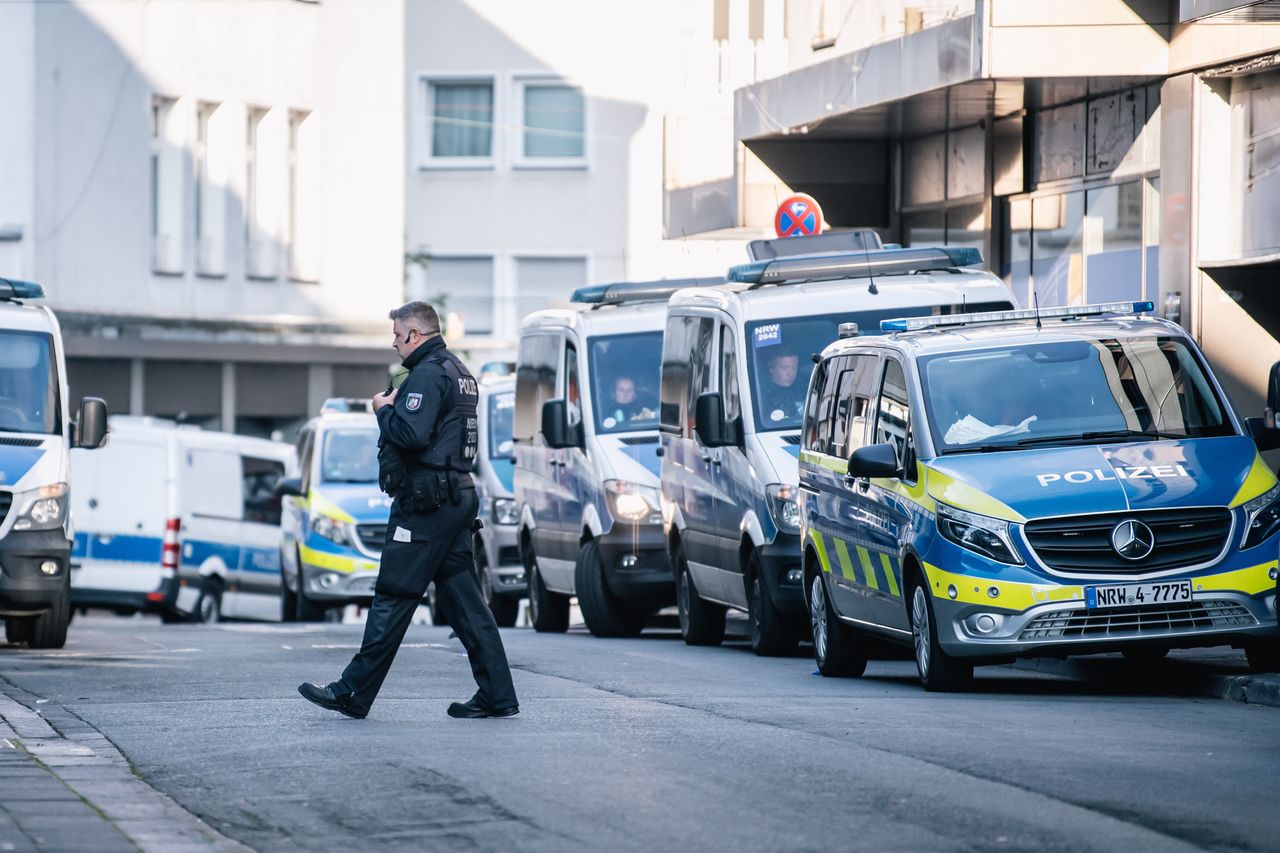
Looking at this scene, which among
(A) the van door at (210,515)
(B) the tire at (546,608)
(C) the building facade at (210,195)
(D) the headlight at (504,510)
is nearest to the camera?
(B) the tire at (546,608)

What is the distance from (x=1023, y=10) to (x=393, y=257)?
25.6 metres

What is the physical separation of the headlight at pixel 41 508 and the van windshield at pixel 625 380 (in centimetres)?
431

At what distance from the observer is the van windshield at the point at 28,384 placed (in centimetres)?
1792

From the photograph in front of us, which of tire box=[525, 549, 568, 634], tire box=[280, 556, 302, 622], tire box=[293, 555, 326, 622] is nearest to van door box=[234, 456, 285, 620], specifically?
tire box=[280, 556, 302, 622]

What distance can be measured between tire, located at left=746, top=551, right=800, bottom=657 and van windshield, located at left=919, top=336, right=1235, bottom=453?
3287 mm

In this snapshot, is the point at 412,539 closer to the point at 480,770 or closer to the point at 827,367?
the point at 480,770

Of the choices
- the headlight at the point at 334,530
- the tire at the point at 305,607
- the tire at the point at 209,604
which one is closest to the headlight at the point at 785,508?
the headlight at the point at 334,530

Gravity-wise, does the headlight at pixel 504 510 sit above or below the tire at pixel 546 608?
above

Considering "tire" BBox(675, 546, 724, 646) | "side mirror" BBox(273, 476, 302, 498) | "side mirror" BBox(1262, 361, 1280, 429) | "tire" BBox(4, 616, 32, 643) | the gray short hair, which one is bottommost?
"tire" BBox(4, 616, 32, 643)

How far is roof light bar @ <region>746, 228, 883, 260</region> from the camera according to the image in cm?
1956

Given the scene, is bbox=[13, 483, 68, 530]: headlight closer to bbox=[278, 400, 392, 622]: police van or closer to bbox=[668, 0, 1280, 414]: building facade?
bbox=[668, 0, 1280, 414]: building facade

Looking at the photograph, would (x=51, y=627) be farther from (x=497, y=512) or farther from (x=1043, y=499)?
(x=1043, y=499)

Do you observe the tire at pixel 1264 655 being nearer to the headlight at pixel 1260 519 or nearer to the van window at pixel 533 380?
the headlight at pixel 1260 519

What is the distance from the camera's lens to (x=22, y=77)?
37.1 metres
